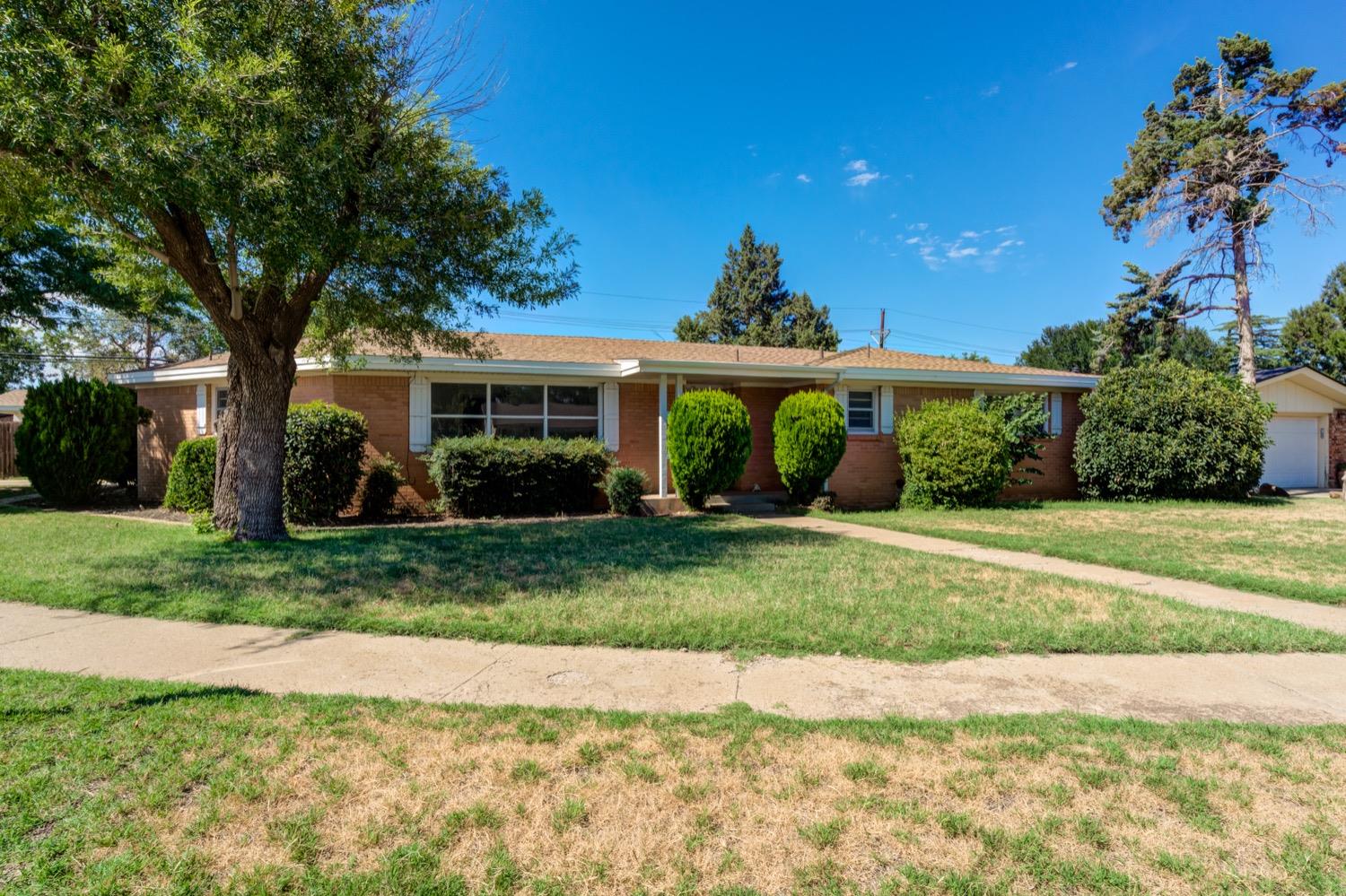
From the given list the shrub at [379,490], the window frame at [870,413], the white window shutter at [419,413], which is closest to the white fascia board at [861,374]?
the window frame at [870,413]

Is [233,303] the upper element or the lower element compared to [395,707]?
upper

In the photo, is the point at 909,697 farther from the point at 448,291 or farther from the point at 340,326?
the point at 340,326

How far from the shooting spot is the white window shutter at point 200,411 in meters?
13.9

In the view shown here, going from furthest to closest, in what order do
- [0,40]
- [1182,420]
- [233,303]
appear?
[1182,420] → [233,303] → [0,40]

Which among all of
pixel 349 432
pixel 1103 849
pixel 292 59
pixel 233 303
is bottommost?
pixel 1103 849

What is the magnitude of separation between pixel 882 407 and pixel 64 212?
13.9m

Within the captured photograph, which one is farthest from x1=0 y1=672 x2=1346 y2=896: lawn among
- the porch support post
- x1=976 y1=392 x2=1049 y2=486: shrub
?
x1=976 y1=392 x2=1049 y2=486: shrub

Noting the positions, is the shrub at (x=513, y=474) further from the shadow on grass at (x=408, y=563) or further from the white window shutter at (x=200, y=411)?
the white window shutter at (x=200, y=411)

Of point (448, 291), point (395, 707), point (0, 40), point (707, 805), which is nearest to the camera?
point (707, 805)

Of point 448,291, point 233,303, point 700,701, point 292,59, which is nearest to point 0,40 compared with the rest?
point 292,59

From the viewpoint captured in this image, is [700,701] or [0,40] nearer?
[700,701]

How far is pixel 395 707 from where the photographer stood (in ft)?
11.6

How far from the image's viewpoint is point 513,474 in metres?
11.4

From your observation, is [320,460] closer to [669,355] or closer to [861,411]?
[669,355]
